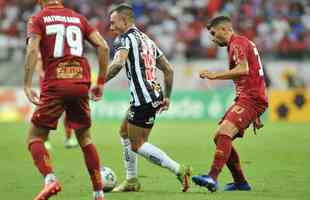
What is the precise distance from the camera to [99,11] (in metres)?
29.6

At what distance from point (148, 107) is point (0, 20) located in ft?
68.6

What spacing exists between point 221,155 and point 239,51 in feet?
3.93

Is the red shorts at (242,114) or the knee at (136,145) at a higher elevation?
the red shorts at (242,114)

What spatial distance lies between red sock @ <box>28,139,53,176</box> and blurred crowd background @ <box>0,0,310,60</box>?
61.8ft

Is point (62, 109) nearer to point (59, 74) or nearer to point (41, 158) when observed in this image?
point (59, 74)

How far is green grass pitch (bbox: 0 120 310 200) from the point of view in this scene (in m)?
9.31

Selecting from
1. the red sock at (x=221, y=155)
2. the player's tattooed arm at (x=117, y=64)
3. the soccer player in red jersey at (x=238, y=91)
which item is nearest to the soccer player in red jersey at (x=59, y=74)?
the player's tattooed arm at (x=117, y=64)

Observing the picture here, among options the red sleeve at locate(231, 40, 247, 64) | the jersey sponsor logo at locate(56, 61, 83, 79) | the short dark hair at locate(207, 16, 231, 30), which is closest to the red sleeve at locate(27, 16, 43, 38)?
the jersey sponsor logo at locate(56, 61, 83, 79)

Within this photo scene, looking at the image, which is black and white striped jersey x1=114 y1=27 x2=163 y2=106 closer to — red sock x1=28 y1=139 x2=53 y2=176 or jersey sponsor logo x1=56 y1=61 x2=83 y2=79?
jersey sponsor logo x1=56 y1=61 x2=83 y2=79

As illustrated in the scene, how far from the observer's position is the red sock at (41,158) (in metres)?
8.04

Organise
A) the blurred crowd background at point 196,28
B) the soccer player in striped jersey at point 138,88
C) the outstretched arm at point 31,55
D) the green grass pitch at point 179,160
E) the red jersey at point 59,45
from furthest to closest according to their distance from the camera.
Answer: the blurred crowd background at point 196,28 < the soccer player in striped jersey at point 138,88 < the green grass pitch at point 179,160 < the red jersey at point 59,45 < the outstretched arm at point 31,55

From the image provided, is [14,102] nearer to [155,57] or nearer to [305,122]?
[305,122]

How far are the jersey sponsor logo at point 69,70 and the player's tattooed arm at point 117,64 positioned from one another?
1.08m

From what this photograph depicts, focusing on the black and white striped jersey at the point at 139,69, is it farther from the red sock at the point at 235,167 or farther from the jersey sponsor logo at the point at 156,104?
the red sock at the point at 235,167
